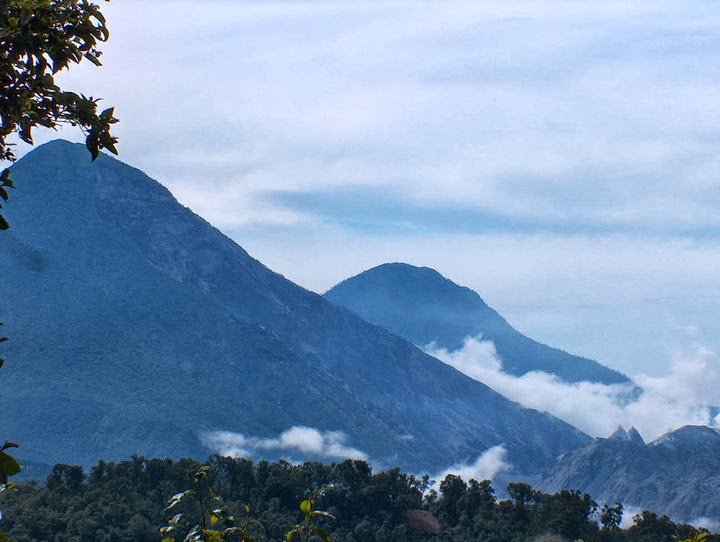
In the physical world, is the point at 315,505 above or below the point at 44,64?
below

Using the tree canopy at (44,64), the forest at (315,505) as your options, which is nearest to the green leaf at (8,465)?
the tree canopy at (44,64)

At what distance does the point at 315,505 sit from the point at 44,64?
252 ft

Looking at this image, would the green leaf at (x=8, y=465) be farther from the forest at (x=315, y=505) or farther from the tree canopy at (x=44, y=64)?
the forest at (x=315, y=505)

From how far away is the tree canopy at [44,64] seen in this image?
25.1ft

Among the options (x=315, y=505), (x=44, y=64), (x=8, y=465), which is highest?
(x=44, y=64)

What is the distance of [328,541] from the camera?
8102 millimetres

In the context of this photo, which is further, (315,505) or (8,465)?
(315,505)

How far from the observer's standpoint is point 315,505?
3243 inches

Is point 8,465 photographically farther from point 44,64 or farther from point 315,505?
point 315,505

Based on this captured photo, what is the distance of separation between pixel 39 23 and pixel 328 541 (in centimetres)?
429

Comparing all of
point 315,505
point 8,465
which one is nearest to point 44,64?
point 8,465

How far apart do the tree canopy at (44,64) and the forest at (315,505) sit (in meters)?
63.2

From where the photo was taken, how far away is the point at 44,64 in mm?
7930

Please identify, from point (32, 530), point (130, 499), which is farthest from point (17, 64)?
point (130, 499)
